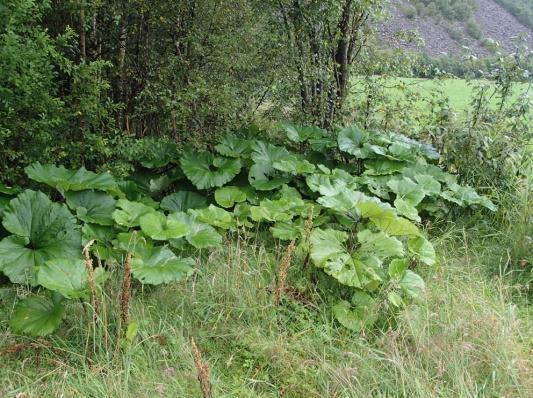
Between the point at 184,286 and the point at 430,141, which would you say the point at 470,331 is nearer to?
the point at 184,286

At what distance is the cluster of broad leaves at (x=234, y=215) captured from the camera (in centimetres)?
244

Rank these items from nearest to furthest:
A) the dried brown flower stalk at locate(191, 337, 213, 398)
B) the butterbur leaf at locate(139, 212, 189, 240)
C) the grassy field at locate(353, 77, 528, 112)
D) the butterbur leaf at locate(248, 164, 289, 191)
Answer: the dried brown flower stalk at locate(191, 337, 213, 398), the butterbur leaf at locate(139, 212, 189, 240), the butterbur leaf at locate(248, 164, 289, 191), the grassy field at locate(353, 77, 528, 112)

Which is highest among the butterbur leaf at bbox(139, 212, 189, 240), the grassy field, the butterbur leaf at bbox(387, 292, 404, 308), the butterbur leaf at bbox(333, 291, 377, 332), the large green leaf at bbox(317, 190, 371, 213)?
the grassy field

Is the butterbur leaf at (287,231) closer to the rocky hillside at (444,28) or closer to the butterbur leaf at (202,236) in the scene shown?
the butterbur leaf at (202,236)

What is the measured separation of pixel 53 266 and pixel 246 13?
315 cm

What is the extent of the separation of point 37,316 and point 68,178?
1.07 metres

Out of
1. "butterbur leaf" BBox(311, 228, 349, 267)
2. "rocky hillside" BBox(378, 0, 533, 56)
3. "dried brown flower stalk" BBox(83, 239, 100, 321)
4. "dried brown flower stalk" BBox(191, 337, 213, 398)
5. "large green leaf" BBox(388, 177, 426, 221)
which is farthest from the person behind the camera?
"rocky hillside" BBox(378, 0, 533, 56)

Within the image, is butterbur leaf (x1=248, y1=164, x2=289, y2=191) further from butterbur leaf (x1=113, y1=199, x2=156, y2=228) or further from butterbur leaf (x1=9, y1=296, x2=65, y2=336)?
butterbur leaf (x1=9, y1=296, x2=65, y2=336)

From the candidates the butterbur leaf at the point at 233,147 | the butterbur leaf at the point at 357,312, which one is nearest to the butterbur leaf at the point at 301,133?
the butterbur leaf at the point at 233,147

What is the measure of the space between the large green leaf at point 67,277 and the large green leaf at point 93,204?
61 cm

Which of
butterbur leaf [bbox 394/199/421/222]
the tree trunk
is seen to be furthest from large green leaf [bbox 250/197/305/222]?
the tree trunk

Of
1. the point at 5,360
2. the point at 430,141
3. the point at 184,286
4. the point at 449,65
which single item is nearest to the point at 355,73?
the point at 430,141

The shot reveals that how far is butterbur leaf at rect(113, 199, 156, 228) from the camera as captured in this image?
9.29ft

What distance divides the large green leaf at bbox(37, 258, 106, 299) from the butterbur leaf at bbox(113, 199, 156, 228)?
50 cm
